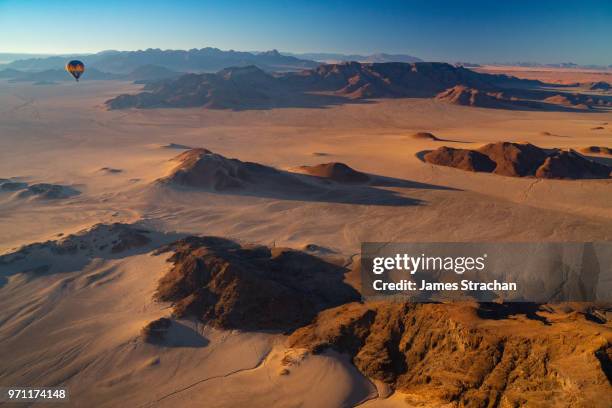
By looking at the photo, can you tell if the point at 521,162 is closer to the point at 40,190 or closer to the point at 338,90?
the point at 40,190

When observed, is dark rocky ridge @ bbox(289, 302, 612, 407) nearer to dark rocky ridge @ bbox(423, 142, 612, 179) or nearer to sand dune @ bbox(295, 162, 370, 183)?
sand dune @ bbox(295, 162, 370, 183)

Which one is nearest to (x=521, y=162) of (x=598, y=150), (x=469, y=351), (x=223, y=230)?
(x=598, y=150)

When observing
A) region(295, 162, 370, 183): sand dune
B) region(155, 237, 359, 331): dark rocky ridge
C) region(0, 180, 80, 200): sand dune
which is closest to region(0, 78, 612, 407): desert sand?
region(0, 180, 80, 200): sand dune

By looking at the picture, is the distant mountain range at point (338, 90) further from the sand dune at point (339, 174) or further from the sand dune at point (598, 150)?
the sand dune at point (339, 174)

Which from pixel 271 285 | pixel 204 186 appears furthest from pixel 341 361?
pixel 204 186

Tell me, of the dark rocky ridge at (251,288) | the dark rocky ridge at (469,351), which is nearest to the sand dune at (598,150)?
the dark rocky ridge at (469,351)

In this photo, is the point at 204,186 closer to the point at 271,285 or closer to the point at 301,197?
the point at 301,197
